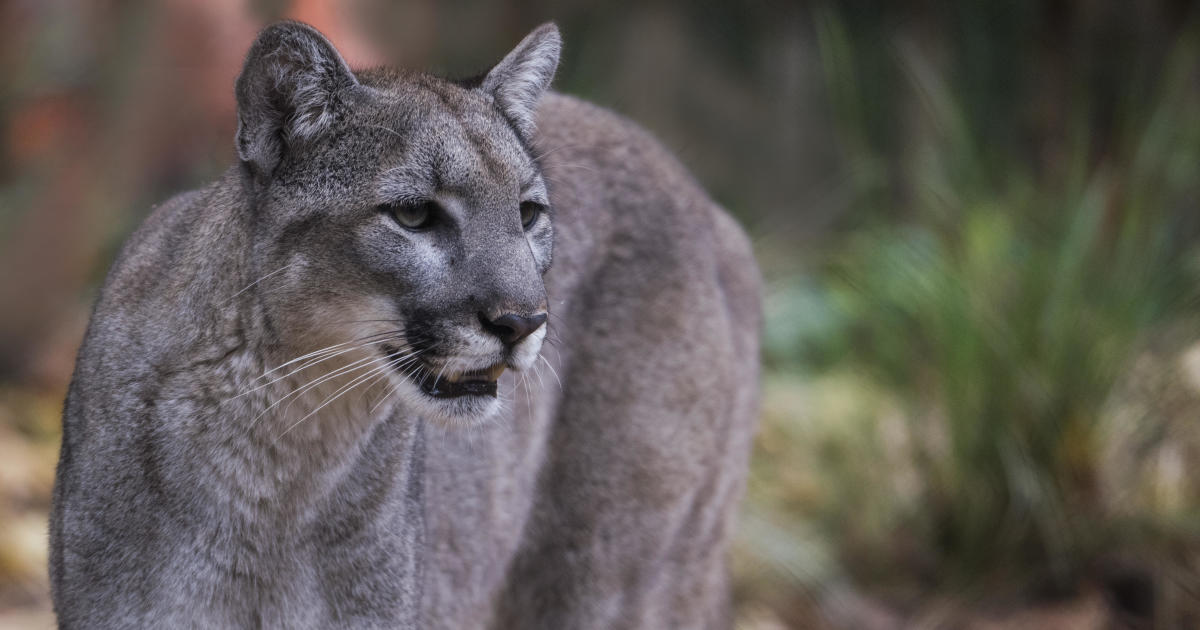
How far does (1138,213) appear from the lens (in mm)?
6508

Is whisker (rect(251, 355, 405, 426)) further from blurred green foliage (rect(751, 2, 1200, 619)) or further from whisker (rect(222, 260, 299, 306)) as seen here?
blurred green foliage (rect(751, 2, 1200, 619))

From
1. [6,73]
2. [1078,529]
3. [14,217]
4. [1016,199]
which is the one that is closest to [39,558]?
[14,217]

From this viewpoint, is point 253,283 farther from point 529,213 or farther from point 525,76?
point 525,76

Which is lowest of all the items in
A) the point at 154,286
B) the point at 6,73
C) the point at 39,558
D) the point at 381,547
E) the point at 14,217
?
the point at 39,558

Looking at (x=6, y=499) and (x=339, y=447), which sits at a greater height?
(x=339, y=447)

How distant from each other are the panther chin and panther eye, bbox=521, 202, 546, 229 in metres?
0.49

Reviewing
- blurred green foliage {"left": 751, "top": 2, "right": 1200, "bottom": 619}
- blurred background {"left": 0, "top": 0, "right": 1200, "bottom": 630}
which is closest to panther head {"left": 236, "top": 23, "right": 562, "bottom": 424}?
blurred background {"left": 0, "top": 0, "right": 1200, "bottom": 630}

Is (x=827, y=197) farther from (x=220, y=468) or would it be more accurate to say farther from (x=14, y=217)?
(x=220, y=468)

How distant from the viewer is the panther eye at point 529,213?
136 inches

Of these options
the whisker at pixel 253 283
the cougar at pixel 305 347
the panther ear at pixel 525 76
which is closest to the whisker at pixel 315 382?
the cougar at pixel 305 347

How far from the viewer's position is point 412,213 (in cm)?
308

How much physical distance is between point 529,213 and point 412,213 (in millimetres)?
472

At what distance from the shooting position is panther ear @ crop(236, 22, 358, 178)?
121 inches

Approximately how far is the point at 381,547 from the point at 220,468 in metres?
0.48
